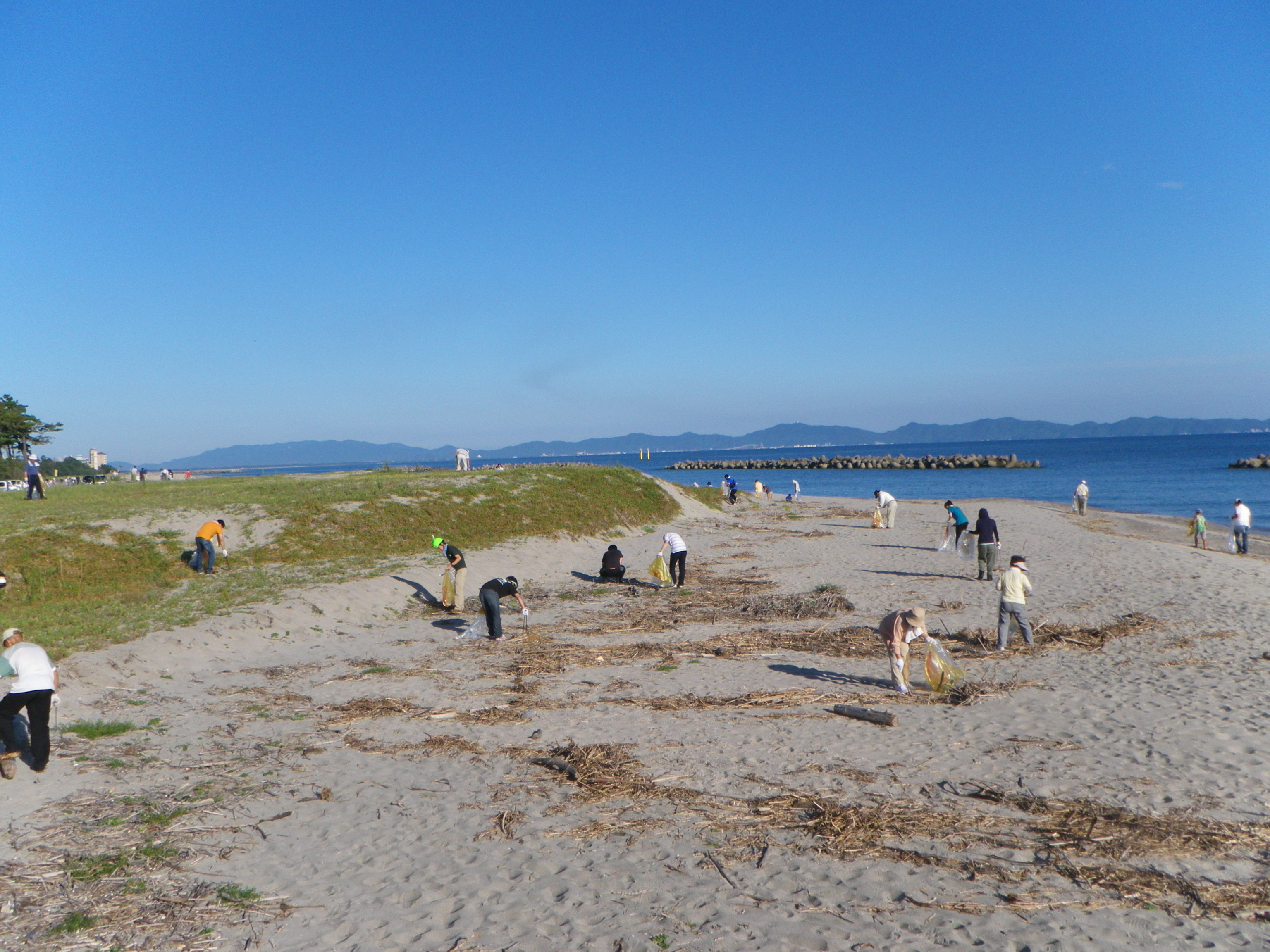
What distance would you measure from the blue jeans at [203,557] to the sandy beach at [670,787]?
423cm

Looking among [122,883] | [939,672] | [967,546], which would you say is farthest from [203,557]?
[967,546]

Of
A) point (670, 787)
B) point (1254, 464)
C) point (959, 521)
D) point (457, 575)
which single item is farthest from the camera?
point (1254, 464)

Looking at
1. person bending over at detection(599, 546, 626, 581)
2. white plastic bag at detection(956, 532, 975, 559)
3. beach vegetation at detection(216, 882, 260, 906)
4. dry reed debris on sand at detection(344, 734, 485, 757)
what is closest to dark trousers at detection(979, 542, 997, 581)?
white plastic bag at detection(956, 532, 975, 559)

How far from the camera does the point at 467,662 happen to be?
47.9 ft

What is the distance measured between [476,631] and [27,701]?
8.54m

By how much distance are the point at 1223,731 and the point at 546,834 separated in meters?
8.52

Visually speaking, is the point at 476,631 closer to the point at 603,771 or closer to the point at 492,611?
the point at 492,611

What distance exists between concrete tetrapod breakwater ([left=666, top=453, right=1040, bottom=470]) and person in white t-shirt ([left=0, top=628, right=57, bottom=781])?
114 meters

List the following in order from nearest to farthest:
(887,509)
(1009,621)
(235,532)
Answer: (1009,621) → (235,532) → (887,509)

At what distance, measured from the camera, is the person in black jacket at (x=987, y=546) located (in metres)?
21.1

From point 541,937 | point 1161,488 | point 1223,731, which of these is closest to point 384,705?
point 541,937

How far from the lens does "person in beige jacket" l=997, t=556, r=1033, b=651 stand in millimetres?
13719

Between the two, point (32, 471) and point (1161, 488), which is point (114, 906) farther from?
point (1161, 488)

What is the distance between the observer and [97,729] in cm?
1055
